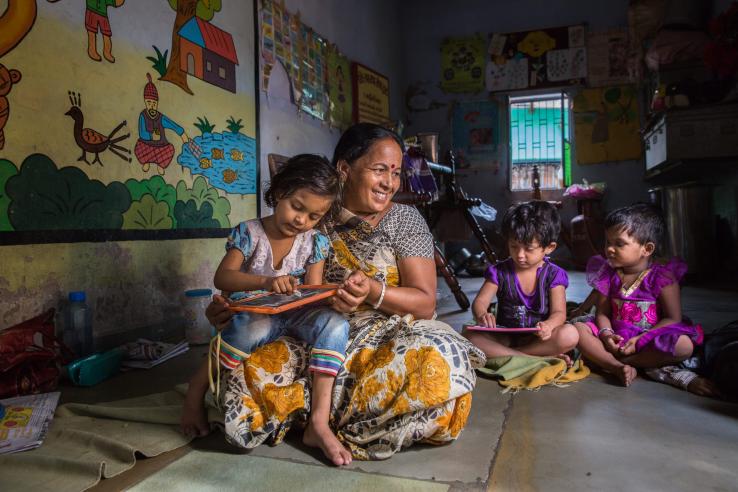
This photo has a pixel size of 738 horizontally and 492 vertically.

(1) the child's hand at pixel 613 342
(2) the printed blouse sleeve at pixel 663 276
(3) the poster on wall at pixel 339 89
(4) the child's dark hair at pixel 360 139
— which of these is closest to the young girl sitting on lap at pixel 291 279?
(4) the child's dark hair at pixel 360 139

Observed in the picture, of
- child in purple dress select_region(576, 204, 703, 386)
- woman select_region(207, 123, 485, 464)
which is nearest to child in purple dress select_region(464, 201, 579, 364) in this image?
child in purple dress select_region(576, 204, 703, 386)

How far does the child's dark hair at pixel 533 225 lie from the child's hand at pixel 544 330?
1.18 feet

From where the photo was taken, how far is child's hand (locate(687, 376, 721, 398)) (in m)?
1.87

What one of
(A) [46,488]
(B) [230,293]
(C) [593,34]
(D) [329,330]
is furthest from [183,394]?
(C) [593,34]

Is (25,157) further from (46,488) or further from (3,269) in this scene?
(46,488)

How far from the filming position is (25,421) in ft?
5.37

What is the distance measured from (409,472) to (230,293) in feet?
2.56

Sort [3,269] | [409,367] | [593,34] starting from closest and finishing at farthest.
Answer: [409,367], [3,269], [593,34]

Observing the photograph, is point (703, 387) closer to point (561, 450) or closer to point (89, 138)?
point (561, 450)

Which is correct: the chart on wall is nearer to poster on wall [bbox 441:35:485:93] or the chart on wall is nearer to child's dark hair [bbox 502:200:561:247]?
child's dark hair [bbox 502:200:561:247]

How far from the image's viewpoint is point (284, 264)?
1.67 meters

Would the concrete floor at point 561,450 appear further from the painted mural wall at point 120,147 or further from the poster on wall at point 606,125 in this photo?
the poster on wall at point 606,125

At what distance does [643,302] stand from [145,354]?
2.33 m

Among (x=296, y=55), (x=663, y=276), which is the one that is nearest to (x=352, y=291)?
(x=663, y=276)
